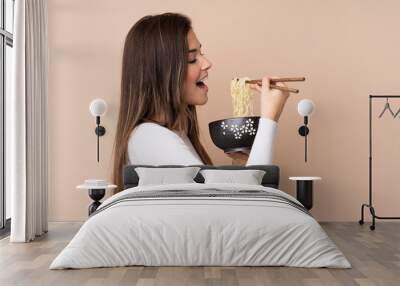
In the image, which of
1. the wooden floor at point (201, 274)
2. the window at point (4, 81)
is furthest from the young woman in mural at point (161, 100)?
the window at point (4, 81)

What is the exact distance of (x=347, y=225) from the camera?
671 cm

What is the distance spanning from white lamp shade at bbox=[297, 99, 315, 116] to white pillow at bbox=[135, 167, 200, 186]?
1.84 m

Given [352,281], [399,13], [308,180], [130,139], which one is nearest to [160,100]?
[130,139]

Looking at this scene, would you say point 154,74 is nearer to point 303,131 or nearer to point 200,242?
point 200,242

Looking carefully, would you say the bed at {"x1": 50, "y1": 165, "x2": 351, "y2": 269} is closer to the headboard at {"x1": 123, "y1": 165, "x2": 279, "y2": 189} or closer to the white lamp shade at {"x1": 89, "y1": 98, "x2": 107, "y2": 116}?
the headboard at {"x1": 123, "y1": 165, "x2": 279, "y2": 189}

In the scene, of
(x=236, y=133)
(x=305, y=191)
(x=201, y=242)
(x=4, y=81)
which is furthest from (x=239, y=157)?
(x=4, y=81)

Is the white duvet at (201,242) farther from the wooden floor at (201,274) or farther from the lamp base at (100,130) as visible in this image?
the lamp base at (100,130)

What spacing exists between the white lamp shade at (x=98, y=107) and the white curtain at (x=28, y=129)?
24.7 inches

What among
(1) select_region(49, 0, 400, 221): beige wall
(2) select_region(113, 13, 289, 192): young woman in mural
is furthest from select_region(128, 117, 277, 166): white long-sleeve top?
(1) select_region(49, 0, 400, 221): beige wall

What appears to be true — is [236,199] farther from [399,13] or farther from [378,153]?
[399,13]

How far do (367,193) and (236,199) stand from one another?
127 inches

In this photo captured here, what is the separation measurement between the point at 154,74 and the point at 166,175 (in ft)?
2.78

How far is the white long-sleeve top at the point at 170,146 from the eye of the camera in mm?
5289

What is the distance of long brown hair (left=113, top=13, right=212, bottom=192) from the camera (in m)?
5.41
